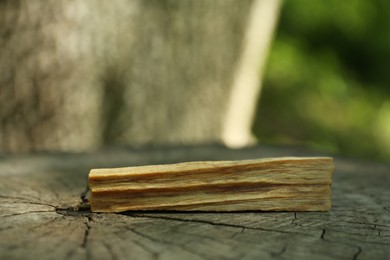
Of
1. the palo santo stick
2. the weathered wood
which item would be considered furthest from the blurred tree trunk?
the palo santo stick

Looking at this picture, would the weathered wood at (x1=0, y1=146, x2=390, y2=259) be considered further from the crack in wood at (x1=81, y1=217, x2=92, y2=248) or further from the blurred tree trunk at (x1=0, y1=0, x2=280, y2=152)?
the blurred tree trunk at (x1=0, y1=0, x2=280, y2=152)

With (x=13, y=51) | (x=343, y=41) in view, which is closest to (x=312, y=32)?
(x=343, y=41)

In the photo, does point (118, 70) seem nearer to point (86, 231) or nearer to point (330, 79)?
point (86, 231)

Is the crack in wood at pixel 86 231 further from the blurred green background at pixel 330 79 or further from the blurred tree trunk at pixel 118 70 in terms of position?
the blurred green background at pixel 330 79

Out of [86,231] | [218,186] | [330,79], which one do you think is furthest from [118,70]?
[330,79]

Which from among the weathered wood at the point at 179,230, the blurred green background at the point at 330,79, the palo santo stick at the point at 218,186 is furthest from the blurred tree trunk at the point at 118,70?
the blurred green background at the point at 330,79
